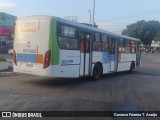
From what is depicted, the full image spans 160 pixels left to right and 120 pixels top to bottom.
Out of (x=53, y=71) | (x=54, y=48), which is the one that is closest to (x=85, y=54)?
(x=54, y=48)

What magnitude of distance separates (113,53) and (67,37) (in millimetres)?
6014

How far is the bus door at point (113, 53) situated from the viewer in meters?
19.8

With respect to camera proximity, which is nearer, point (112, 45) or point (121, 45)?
point (112, 45)

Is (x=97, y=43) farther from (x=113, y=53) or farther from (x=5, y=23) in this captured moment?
(x=5, y=23)

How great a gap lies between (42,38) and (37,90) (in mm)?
2223

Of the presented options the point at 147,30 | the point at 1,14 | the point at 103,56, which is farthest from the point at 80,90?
the point at 147,30

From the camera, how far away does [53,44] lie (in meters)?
13.9

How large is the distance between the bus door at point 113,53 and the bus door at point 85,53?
10.2ft

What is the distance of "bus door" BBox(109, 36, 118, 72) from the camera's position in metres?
19.8

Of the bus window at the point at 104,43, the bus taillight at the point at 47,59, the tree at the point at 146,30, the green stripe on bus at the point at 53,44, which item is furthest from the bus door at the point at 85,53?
the tree at the point at 146,30

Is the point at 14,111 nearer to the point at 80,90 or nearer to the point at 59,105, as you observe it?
the point at 59,105

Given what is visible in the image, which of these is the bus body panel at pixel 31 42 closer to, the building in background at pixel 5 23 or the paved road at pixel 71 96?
the paved road at pixel 71 96

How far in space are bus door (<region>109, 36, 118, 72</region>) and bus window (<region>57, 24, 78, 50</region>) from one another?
4628mm

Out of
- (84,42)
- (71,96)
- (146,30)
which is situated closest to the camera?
(71,96)
